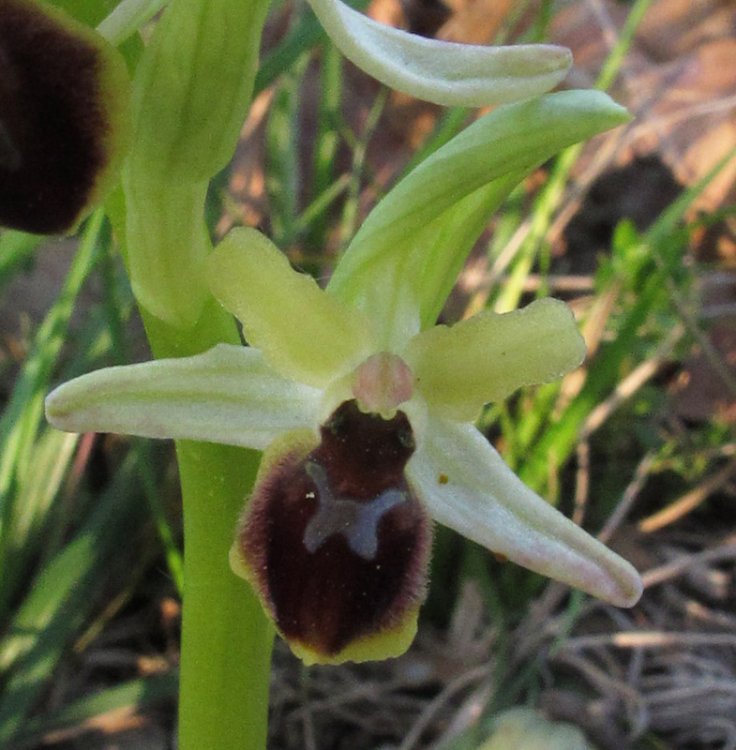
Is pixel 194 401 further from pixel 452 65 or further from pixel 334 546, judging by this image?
pixel 452 65

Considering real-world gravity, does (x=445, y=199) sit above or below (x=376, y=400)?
above

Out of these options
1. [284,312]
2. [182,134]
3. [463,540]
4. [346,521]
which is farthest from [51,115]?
[463,540]

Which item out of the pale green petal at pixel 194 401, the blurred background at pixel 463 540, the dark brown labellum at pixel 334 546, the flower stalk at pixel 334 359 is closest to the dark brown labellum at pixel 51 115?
the flower stalk at pixel 334 359

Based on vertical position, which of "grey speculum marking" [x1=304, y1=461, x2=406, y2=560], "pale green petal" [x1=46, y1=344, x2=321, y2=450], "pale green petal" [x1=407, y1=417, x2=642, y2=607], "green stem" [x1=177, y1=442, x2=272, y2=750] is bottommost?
"green stem" [x1=177, y1=442, x2=272, y2=750]

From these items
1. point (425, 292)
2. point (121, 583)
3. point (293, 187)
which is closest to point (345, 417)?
point (425, 292)

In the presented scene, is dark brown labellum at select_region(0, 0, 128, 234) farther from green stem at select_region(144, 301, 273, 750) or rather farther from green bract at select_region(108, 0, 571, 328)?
green stem at select_region(144, 301, 273, 750)

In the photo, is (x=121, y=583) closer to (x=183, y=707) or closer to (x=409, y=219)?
(x=183, y=707)

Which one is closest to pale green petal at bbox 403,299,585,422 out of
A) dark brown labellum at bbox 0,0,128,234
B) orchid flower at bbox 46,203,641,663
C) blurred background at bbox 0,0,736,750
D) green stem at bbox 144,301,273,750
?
orchid flower at bbox 46,203,641,663
